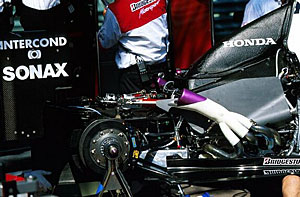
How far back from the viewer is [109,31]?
17.7ft

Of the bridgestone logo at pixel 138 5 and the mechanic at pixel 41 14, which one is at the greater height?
the bridgestone logo at pixel 138 5

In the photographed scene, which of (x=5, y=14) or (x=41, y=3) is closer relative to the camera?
(x=5, y=14)

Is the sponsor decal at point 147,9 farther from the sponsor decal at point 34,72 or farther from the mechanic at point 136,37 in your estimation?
the sponsor decal at point 34,72

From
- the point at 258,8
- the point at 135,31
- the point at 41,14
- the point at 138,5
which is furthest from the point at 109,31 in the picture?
the point at 258,8

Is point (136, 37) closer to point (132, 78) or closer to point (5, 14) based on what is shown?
point (132, 78)

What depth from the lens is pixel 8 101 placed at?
3.72m

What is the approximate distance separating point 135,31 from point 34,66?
184cm

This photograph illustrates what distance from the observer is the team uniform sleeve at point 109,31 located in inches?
211

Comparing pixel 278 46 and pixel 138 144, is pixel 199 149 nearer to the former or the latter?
pixel 138 144

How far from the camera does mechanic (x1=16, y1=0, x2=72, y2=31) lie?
4.52 meters

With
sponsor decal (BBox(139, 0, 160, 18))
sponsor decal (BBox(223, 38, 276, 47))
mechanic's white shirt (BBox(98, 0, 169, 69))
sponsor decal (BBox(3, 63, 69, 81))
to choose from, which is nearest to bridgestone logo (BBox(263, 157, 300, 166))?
sponsor decal (BBox(223, 38, 276, 47))

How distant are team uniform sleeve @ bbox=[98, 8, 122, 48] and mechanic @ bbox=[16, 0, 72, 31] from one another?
651 millimetres

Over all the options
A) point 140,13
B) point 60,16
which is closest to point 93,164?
point 60,16

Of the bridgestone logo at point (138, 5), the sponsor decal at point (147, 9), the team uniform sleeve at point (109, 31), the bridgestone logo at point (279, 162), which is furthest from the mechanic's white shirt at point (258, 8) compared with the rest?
the bridgestone logo at point (279, 162)
